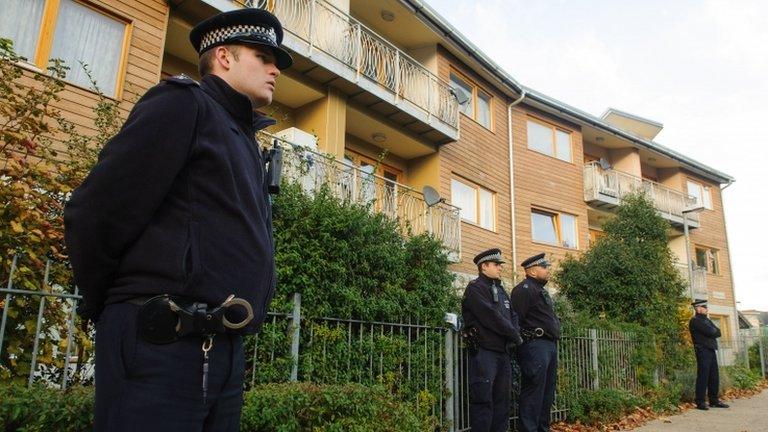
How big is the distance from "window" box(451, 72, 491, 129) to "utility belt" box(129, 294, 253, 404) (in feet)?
43.0

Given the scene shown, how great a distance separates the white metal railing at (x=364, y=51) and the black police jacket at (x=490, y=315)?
581 cm

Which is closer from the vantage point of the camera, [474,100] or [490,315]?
[490,315]

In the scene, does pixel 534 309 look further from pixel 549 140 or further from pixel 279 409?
pixel 549 140

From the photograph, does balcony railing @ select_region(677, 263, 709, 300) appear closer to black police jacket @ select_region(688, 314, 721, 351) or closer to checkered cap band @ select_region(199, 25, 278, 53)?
black police jacket @ select_region(688, 314, 721, 351)

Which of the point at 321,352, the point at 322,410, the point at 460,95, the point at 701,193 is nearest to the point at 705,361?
the point at 460,95

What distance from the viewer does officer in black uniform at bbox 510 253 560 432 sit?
629cm

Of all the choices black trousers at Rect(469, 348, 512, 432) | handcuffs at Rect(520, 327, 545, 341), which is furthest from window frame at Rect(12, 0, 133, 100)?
handcuffs at Rect(520, 327, 545, 341)

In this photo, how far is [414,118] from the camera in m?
12.1

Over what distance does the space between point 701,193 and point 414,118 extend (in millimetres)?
18156

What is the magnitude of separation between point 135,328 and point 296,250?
3.59 meters

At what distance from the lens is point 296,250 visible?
16.7 feet

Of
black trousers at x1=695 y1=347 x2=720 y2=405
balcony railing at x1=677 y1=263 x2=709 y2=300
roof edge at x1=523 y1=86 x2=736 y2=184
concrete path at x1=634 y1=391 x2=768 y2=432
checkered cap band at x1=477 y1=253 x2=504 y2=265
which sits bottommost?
concrete path at x1=634 y1=391 x2=768 y2=432

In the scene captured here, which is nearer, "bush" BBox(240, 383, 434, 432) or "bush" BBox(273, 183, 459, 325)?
"bush" BBox(240, 383, 434, 432)

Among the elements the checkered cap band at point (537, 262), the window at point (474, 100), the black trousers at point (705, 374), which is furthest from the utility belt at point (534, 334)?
the window at point (474, 100)
